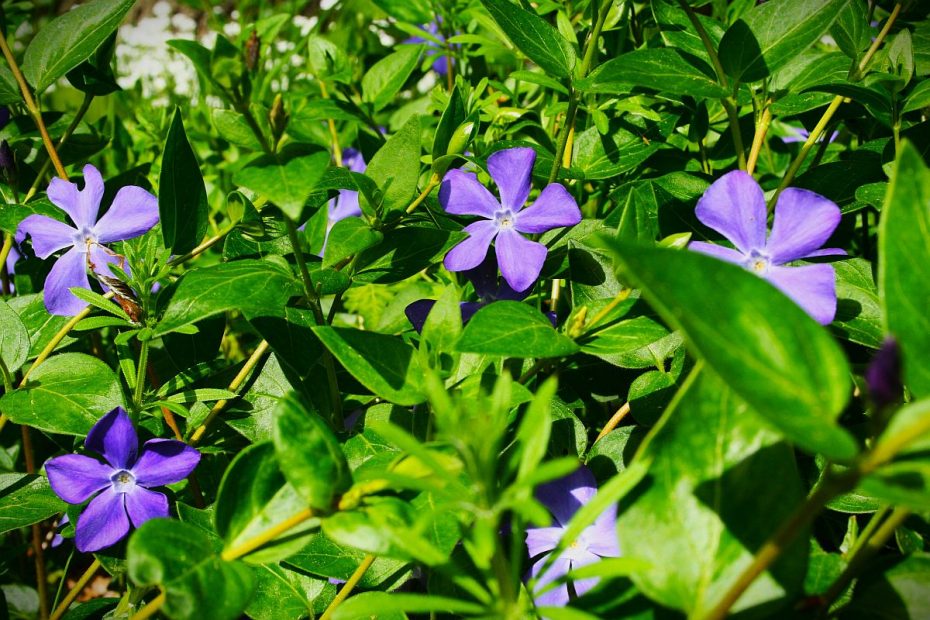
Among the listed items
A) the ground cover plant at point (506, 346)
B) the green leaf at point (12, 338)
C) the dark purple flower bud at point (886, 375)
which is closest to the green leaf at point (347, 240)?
the ground cover plant at point (506, 346)

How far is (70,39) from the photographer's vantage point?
117 cm

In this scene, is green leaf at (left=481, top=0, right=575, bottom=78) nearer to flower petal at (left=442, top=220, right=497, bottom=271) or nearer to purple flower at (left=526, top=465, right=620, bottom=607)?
flower petal at (left=442, top=220, right=497, bottom=271)

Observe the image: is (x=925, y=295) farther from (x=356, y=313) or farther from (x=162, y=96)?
(x=162, y=96)

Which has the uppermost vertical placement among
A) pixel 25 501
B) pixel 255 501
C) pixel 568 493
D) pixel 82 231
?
pixel 82 231

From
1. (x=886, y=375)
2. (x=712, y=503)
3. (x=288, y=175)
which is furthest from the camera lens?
(x=288, y=175)

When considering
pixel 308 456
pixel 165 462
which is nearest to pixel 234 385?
pixel 165 462

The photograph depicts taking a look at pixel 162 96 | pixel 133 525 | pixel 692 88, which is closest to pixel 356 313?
pixel 133 525

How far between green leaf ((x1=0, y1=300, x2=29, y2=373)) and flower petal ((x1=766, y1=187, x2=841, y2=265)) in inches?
39.4

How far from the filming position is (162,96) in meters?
3.20

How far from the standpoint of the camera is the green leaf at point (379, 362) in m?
0.76

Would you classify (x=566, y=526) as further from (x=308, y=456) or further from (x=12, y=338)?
(x=12, y=338)

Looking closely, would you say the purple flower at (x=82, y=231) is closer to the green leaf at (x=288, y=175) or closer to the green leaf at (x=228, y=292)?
the green leaf at (x=228, y=292)

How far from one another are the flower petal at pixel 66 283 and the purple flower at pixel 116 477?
21 centimetres

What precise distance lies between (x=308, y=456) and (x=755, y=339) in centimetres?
38
